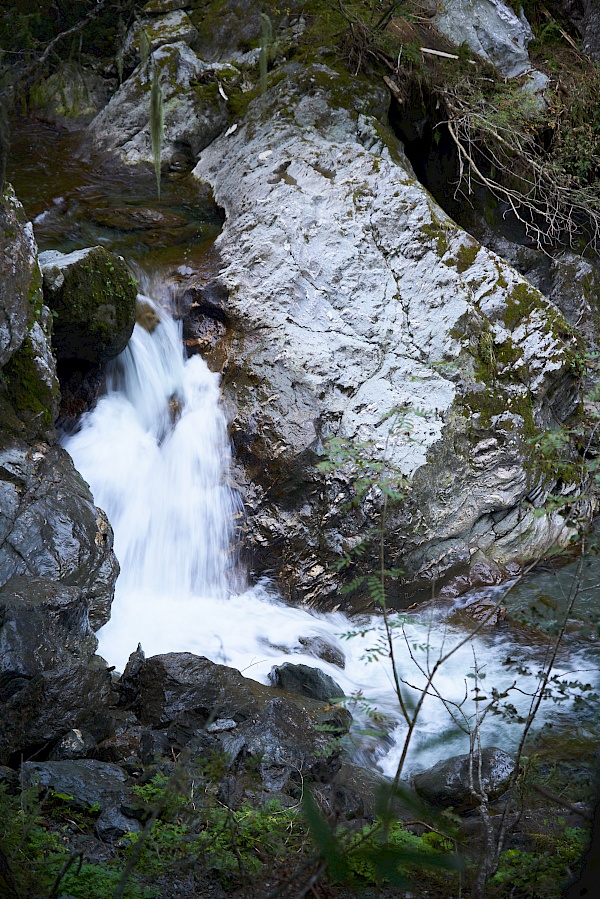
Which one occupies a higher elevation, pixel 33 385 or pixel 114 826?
pixel 33 385

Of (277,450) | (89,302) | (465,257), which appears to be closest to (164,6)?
(465,257)

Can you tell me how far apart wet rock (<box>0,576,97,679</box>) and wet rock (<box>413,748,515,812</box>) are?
198 centimetres

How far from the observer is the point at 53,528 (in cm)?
422

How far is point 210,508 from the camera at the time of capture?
5684 mm

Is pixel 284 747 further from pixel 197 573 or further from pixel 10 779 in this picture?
pixel 197 573

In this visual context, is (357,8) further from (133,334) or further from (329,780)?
(329,780)

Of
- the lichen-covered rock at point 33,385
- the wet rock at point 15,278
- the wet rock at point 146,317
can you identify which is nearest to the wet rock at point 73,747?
the lichen-covered rock at point 33,385

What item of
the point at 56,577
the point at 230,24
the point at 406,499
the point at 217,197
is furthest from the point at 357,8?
the point at 56,577

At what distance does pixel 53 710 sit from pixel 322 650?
86.1 inches

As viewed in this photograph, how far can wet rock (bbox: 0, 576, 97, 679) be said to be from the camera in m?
3.27

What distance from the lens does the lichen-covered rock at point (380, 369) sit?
5.62 meters

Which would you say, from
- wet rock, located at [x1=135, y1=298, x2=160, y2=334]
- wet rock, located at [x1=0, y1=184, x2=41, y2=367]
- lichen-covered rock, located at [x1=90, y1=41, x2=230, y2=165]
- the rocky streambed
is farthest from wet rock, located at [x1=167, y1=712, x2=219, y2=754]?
lichen-covered rock, located at [x1=90, y1=41, x2=230, y2=165]

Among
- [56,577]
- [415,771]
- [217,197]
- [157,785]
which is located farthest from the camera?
[217,197]

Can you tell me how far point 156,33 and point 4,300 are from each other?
762 centimetres
